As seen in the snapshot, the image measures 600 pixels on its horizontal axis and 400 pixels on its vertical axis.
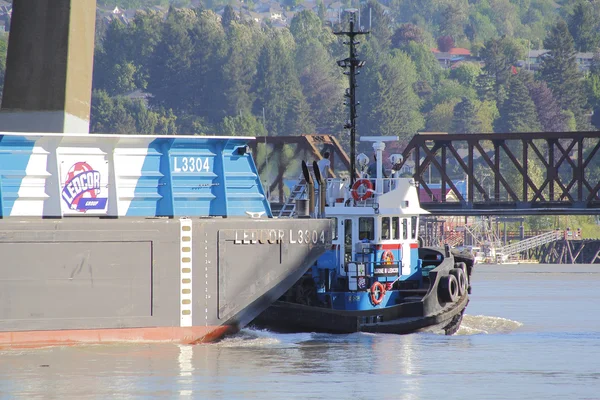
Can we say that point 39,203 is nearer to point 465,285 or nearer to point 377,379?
point 377,379

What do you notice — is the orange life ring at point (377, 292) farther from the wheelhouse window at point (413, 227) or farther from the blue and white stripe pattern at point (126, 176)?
the blue and white stripe pattern at point (126, 176)

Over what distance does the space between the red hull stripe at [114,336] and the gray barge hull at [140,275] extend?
27 millimetres

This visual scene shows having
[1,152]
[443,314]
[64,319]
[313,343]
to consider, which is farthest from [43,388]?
[443,314]

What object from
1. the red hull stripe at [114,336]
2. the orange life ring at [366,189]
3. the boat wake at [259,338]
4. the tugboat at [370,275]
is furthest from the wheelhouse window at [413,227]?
the red hull stripe at [114,336]

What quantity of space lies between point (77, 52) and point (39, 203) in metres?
7.84

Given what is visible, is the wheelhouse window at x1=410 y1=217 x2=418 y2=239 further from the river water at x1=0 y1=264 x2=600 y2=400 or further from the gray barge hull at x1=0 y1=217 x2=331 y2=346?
the gray barge hull at x1=0 y1=217 x2=331 y2=346

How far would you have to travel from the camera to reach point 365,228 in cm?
5103

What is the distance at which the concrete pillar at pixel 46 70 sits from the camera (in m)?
47.3

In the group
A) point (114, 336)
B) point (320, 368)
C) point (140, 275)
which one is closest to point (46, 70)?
point (140, 275)

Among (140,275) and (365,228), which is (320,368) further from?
(365,228)

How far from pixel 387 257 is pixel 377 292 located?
152cm

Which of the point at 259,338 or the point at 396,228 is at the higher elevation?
the point at 396,228

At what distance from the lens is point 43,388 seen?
3591 cm

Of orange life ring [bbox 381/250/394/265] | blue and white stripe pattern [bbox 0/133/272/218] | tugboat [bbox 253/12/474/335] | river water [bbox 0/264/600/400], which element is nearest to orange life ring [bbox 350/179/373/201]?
tugboat [bbox 253/12/474/335]
